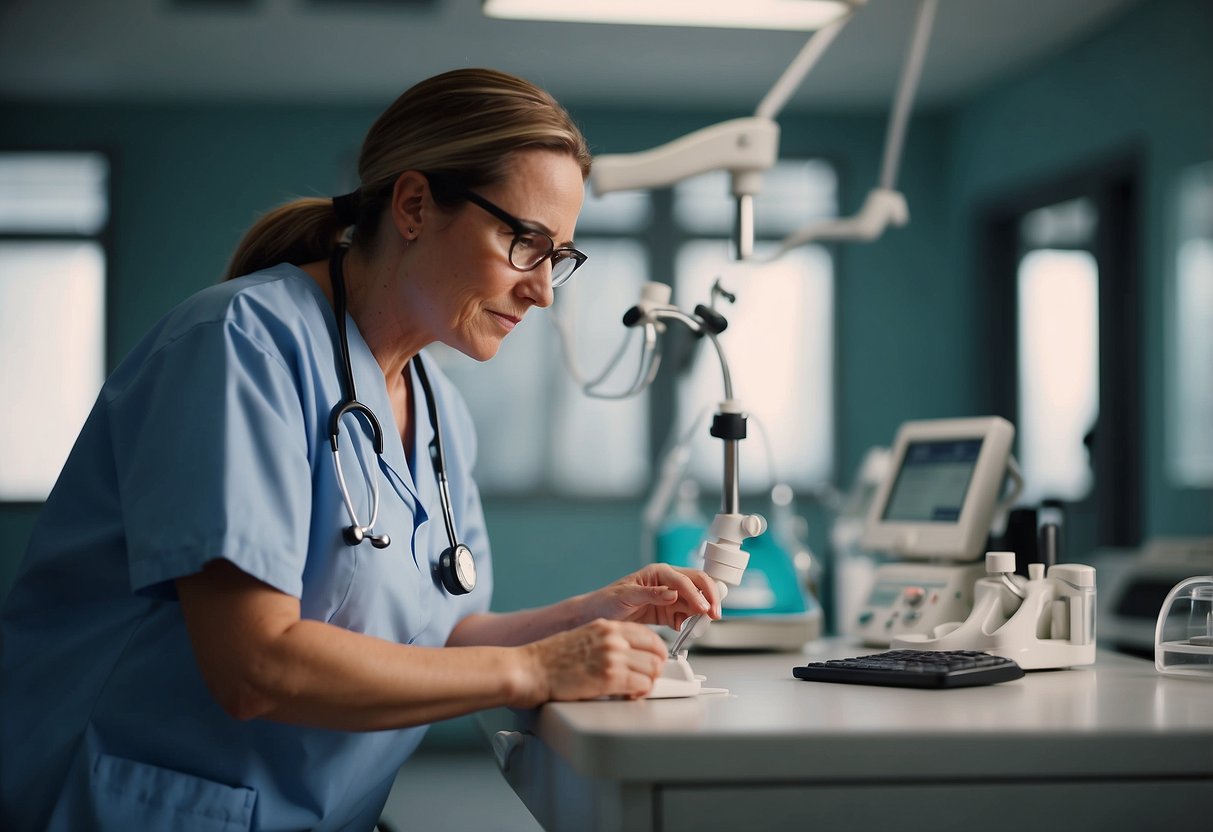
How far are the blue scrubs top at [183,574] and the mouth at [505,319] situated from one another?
0.60 ft

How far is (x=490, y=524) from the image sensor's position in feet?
16.7

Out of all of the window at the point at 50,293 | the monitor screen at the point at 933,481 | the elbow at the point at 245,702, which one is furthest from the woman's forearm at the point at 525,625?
the window at the point at 50,293

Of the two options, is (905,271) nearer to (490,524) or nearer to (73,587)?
(490,524)

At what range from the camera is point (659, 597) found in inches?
51.0

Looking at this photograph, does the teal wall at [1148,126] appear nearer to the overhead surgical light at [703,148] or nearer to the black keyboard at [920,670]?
the overhead surgical light at [703,148]

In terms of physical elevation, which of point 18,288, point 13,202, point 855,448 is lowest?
point 855,448

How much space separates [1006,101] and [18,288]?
4183 mm

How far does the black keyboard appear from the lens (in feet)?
3.56

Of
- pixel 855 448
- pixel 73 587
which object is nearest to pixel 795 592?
pixel 73 587

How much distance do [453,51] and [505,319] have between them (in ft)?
11.5

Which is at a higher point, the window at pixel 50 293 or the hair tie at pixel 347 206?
the window at pixel 50 293

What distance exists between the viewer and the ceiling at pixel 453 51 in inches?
161

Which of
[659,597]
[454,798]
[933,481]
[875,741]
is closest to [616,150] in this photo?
[454,798]

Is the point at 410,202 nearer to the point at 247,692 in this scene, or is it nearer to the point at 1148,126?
the point at 247,692
